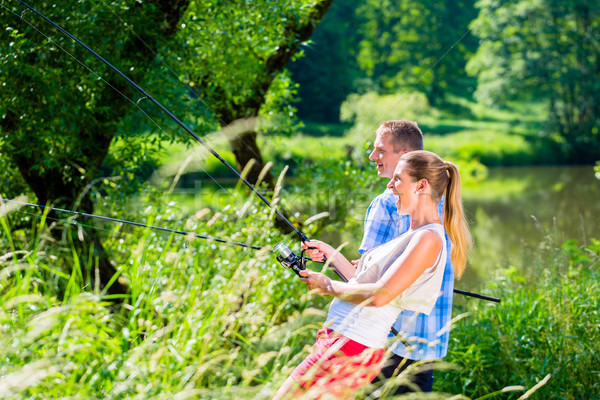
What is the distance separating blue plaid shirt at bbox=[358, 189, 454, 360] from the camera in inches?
89.3

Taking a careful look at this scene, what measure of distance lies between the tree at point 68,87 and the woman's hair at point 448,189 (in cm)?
256

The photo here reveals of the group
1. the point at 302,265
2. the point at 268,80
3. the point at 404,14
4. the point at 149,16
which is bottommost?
the point at 302,265

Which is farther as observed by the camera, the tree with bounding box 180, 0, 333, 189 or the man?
the tree with bounding box 180, 0, 333, 189

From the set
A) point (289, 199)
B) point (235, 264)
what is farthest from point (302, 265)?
point (289, 199)

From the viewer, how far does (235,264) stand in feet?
12.4

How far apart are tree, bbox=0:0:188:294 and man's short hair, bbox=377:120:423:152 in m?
2.24

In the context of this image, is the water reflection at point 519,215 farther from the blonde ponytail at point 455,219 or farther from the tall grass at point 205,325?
the blonde ponytail at point 455,219

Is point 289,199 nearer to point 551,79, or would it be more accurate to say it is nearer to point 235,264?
point 235,264

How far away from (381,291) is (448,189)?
1.77ft

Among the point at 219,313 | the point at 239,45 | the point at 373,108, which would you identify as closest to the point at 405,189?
the point at 219,313

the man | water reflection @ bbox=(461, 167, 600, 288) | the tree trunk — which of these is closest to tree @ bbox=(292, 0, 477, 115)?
water reflection @ bbox=(461, 167, 600, 288)

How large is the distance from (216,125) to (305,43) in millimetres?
1152

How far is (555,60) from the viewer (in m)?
24.0

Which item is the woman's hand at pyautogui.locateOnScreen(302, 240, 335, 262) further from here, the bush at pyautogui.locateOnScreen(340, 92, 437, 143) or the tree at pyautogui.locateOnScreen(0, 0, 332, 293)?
the bush at pyautogui.locateOnScreen(340, 92, 437, 143)
